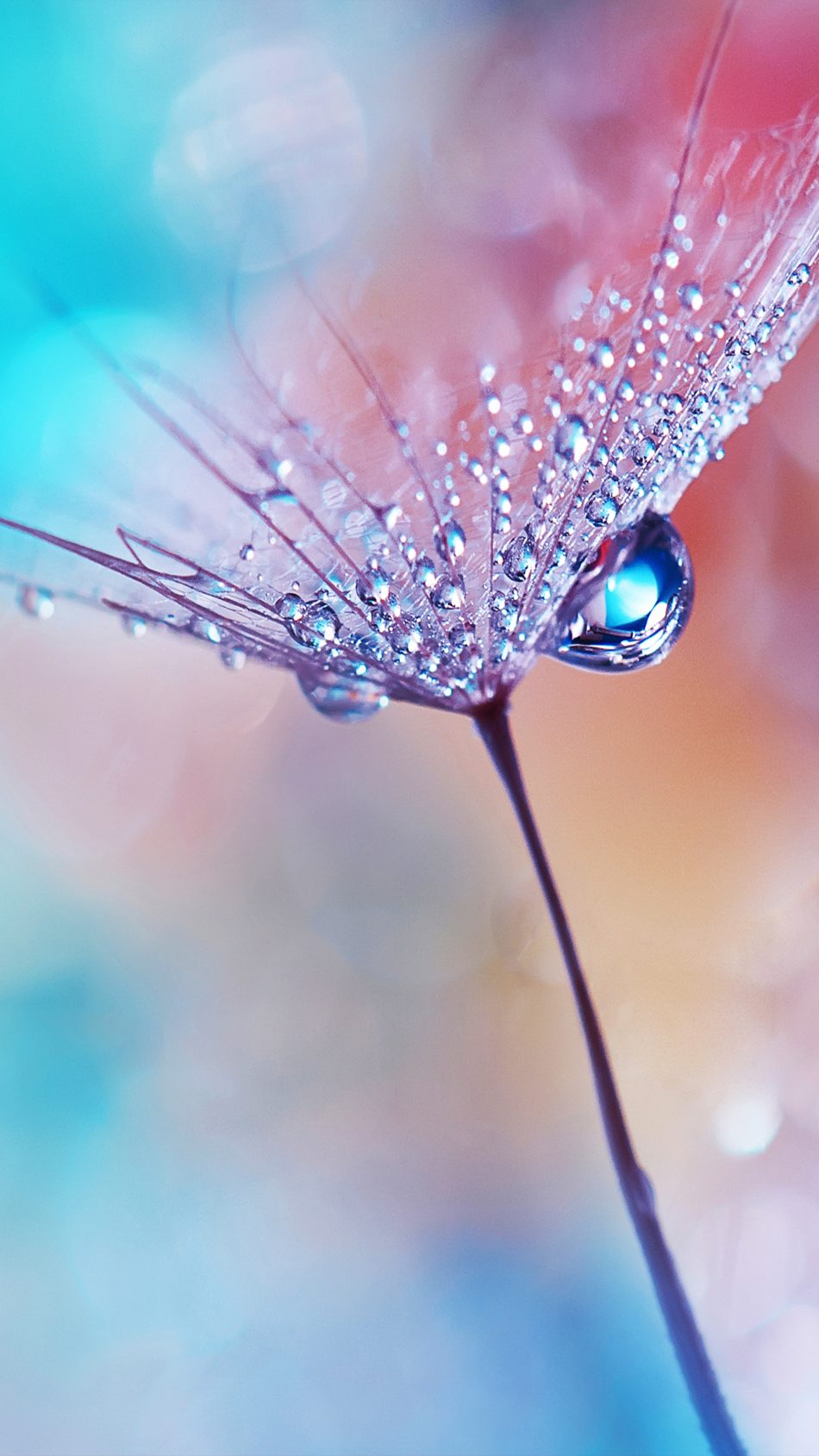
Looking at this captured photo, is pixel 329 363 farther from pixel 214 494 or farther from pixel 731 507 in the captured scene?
pixel 731 507

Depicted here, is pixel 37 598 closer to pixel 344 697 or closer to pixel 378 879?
pixel 344 697

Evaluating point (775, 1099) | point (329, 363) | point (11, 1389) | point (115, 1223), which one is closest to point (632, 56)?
point (329, 363)

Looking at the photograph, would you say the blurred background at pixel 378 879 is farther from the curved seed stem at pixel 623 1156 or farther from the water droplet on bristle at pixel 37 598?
the curved seed stem at pixel 623 1156

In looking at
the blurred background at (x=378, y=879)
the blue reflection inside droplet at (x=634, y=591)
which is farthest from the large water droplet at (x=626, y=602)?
the blurred background at (x=378, y=879)

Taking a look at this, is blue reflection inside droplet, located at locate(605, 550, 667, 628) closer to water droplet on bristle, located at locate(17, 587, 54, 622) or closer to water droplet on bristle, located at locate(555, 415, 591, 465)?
water droplet on bristle, located at locate(555, 415, 591, 465)

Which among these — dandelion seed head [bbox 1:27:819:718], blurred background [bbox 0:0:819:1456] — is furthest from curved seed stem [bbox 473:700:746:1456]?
blurred background [bbox 0:0:819:1456]

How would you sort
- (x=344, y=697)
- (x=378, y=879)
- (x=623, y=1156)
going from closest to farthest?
(x=623, y=1156) < (x=344, y=697) < (x=378, y=879)

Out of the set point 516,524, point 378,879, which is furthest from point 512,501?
point 378,879
